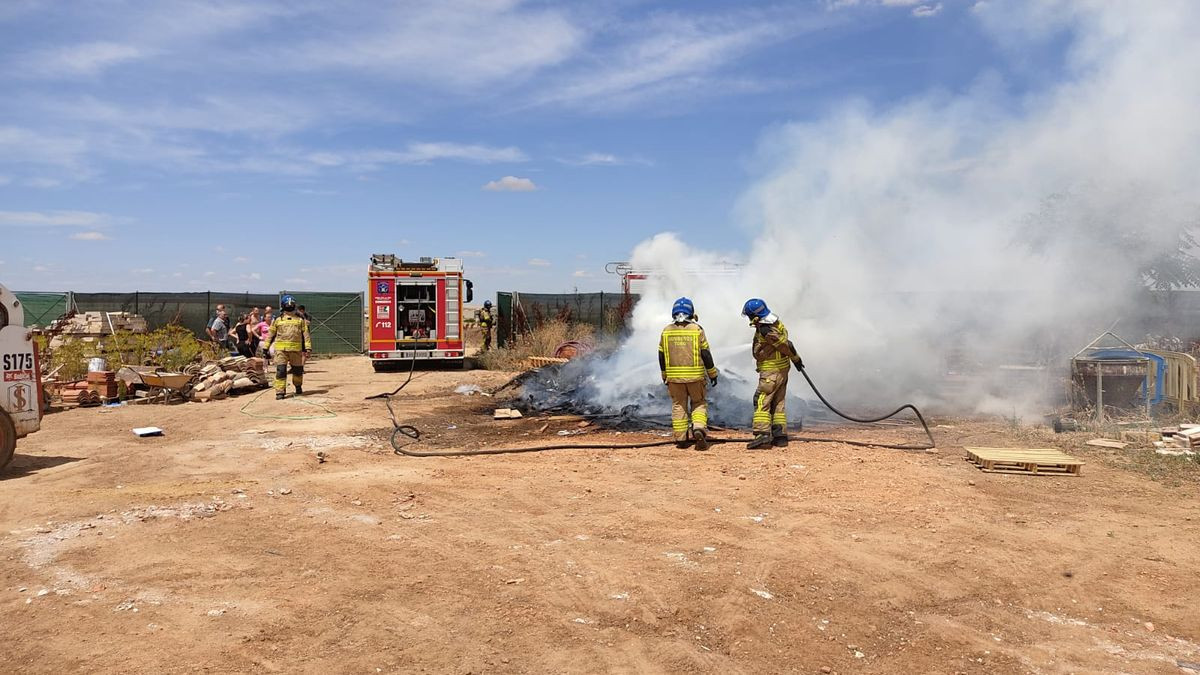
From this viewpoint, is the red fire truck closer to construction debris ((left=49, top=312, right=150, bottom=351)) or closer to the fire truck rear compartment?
the fire truck rear compartment

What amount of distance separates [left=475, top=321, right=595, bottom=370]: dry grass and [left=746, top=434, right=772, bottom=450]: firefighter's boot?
38.0ft

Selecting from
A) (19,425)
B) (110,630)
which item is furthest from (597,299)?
(110,630)

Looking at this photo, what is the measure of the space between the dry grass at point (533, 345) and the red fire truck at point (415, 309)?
157 cm

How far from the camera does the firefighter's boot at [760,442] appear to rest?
8578 millimetres

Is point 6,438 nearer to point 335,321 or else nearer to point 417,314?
point 417,314

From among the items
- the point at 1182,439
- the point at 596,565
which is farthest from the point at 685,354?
the point at 1182,439

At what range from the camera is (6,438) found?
7.35 metres

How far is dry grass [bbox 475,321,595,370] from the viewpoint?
20312 mm

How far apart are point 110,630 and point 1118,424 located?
10.8 meters

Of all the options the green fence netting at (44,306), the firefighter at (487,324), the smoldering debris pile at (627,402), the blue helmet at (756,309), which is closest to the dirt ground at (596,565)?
the blue helmet at (756,309)

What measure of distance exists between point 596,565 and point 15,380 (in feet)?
20.9

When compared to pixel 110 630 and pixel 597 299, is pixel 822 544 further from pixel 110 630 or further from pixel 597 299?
pixel 597 299

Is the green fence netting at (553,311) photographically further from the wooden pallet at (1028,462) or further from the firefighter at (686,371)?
the wooden pallet at (1028,462)

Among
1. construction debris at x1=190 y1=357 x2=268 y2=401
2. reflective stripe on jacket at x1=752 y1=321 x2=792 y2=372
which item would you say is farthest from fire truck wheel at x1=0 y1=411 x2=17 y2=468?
reflective stripe on jacket at x1=752 y1=321 x2=792 y2=372
